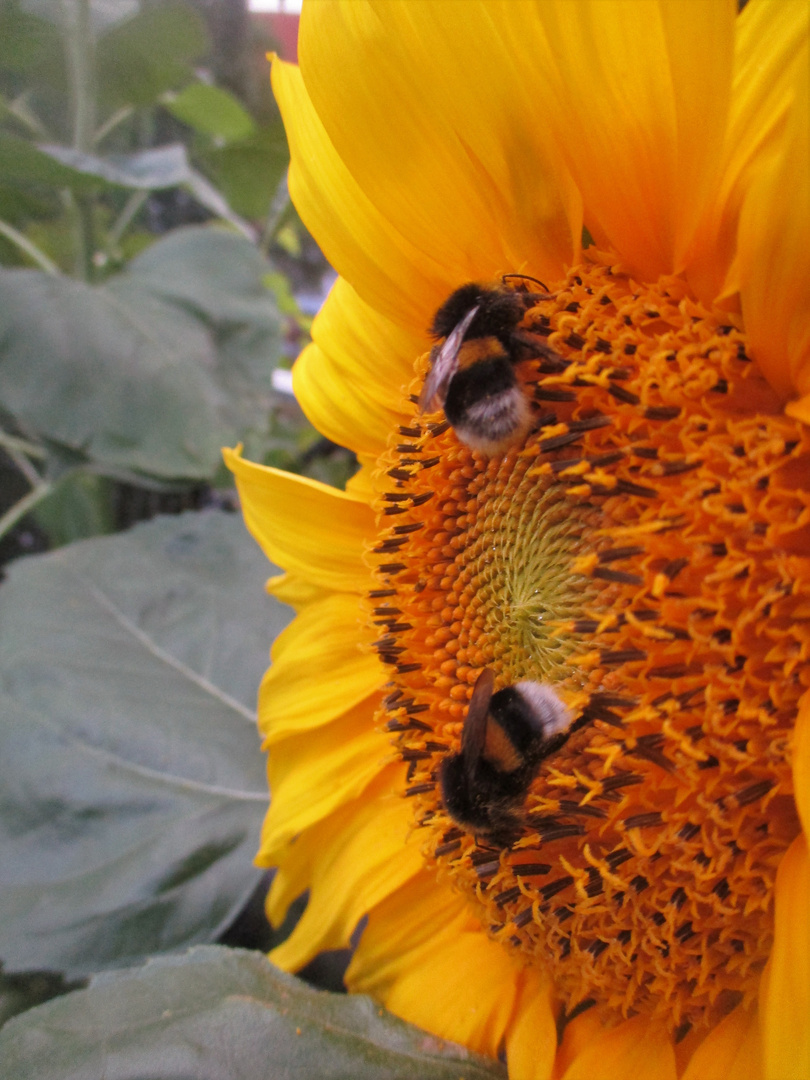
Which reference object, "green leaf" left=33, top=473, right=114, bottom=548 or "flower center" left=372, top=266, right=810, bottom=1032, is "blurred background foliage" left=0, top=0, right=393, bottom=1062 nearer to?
"green leaf" left=33, top=473, right=114, bottom=548

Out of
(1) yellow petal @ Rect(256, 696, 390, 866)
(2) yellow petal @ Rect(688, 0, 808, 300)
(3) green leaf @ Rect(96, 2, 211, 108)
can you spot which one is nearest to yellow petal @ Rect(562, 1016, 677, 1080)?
(1) yellow petal @ Rect(256, 696, 390, 866)

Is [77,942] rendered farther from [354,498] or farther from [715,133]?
[715,133]

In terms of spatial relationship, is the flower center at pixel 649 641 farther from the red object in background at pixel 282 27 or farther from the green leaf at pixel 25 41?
the red object in background at pixel 282 27

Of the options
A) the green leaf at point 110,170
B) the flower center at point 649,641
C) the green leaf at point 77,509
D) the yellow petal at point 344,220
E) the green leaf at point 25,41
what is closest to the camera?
the flower center at point 649,641

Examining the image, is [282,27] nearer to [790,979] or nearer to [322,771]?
[322,771]

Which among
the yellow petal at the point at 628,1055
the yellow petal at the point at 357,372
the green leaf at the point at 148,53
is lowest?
the yellow petal at the point at 628,1055

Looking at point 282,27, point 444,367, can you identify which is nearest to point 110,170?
point 444,367

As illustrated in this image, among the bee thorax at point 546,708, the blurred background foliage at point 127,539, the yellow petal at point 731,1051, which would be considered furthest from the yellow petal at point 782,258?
the blurred background foliage at point 127,539
